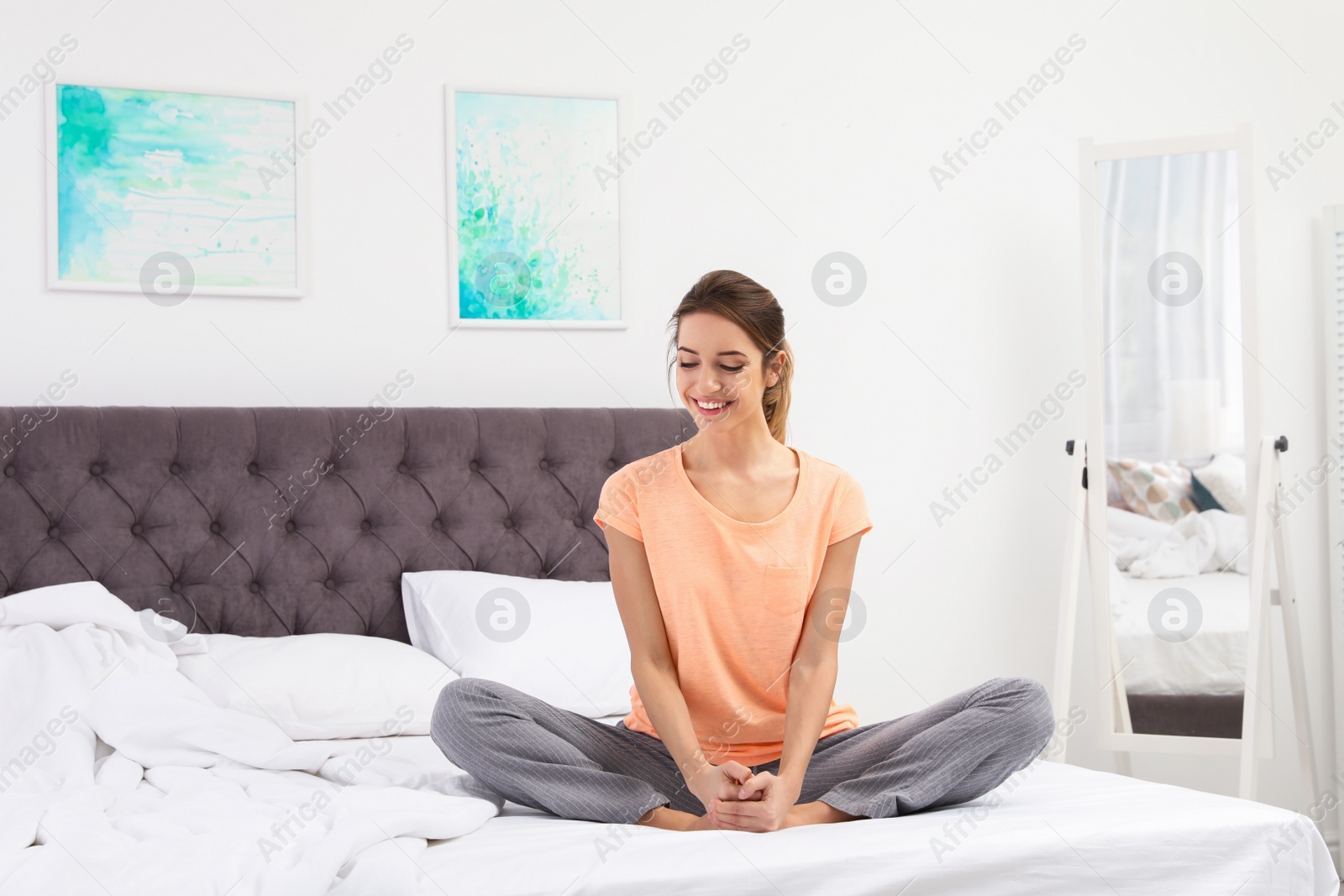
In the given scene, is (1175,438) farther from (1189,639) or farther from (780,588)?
(780,588)

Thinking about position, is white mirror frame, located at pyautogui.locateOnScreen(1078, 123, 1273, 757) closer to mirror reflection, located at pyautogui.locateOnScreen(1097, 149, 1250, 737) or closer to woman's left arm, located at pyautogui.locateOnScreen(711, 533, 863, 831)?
mirror reflection, located at pyautogui.locateOnScreen(1097, 149, 1250, 737)

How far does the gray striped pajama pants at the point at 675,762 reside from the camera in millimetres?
1487

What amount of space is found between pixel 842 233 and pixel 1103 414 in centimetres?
84

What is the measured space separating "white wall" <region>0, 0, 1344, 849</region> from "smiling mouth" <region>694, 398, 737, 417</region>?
3.82 feet

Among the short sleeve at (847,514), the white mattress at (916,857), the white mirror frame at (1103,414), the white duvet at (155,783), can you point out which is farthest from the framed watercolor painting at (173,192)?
the white mirror frame at (1103,414)

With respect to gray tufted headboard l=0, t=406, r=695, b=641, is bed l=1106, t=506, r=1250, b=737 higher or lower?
lower

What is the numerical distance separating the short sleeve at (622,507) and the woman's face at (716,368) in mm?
149

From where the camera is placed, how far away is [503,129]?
2740mm

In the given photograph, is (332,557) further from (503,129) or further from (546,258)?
(503,129)

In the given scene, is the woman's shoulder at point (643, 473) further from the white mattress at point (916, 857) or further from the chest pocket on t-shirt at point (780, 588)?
the white mattress at point (916, 857)

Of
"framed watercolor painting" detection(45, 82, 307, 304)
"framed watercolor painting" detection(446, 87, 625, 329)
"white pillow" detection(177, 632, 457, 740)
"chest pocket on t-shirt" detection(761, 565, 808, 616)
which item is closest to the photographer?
"chest pocket on t-shirt" detection(761, 565, 808, 616)

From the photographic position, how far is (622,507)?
1686 millimetres

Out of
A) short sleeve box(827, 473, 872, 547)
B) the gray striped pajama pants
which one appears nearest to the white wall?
short sleeve box(827, 473, 872, 547)

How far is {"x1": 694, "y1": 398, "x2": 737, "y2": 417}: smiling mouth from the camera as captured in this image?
164 centimetres
